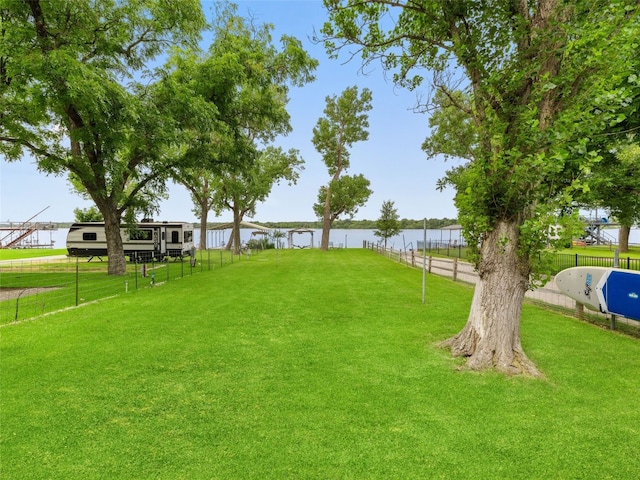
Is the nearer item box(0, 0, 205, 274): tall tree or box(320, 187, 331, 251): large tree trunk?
box(0, 0, 205, 274): tall tree

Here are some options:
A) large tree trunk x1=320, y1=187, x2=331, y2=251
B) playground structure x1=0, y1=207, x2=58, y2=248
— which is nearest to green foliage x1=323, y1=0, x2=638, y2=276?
large tree trunk x1=320, y1=187, x2=331, y2=251

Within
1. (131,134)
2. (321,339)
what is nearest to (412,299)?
(321,339)

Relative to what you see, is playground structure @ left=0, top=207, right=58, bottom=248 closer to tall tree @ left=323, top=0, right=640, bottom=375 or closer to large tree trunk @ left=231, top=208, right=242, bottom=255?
large tree trunk @ left=231, top=208, right=242, bottom=255

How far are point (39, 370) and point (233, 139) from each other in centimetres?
1301

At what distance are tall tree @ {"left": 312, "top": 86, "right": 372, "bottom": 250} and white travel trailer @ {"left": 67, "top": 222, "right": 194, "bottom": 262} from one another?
48.6 feet

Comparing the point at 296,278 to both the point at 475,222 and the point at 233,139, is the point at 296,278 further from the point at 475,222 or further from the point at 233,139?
the point at 475,222

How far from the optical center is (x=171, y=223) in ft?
73.4

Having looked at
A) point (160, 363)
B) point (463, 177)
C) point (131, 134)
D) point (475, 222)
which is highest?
point (131, 134)

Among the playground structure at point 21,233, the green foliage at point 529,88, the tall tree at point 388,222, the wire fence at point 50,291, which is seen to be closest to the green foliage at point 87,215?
the playground structure at point 21,233

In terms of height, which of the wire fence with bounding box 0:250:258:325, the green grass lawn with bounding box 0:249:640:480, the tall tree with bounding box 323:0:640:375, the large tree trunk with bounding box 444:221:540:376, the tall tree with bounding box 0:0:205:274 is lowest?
the wire fence with bounding box 0:250:258:325

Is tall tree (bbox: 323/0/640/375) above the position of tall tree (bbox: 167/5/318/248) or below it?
below

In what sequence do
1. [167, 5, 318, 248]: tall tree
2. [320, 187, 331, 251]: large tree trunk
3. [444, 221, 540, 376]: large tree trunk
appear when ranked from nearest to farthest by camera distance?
1. [444, 221, 540, 376]: large tree trunk
2. [167, 5, 318, 248]: tall tree
3. [320, 187, 331, 251]: large tree trunk

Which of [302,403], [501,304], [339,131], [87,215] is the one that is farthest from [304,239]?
[302,403]

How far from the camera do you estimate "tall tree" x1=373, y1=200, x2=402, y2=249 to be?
3922cm
